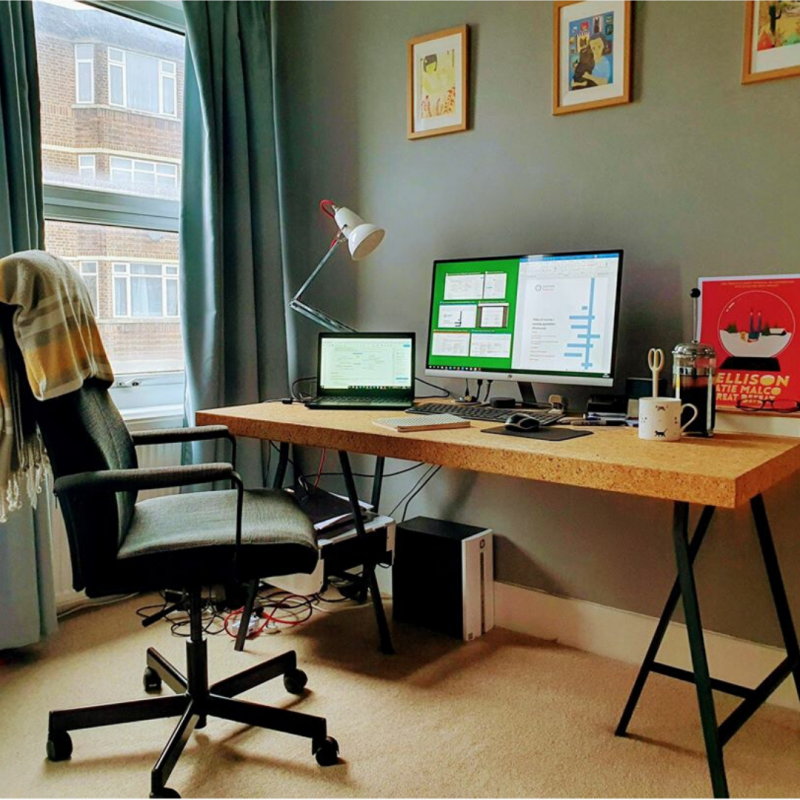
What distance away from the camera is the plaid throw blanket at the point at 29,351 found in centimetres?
151

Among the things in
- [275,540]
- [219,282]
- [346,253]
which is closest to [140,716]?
[275,540]

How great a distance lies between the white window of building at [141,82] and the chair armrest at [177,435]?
53.3 inches

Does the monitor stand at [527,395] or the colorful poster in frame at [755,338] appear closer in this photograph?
the colorful poster in frame at [755,338]

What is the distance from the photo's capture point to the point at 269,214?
274 cm

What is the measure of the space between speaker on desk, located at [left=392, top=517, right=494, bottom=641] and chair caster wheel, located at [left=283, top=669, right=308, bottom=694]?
51 centimetres

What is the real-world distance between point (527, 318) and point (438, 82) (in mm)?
880

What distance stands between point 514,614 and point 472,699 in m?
0.49

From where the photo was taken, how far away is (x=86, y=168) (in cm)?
→ 253

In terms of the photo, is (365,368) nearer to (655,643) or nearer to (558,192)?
(558,192)

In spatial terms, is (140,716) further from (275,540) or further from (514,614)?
(514,614)

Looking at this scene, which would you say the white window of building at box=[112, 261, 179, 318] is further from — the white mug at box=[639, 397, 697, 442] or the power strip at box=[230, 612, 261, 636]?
the white mug at box=[639, 397, 697, 442]

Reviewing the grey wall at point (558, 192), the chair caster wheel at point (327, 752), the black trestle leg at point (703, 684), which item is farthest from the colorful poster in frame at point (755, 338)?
the chair caster wheel at point (327, 752)

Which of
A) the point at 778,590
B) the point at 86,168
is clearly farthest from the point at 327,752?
the point at 86,168

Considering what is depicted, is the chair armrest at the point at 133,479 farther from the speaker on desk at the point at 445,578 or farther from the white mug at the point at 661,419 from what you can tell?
the speaker on desk at the point at 445,578
